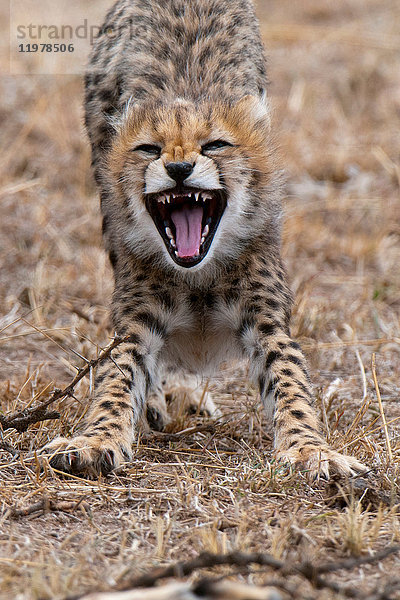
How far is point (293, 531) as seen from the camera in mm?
2477

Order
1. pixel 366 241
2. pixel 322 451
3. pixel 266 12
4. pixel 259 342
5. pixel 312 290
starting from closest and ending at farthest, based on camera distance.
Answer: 1. pixel 322 451
2. pixel 259 342
3. pixel 312 290
4. pixel 366 241
5. pixel 266 12

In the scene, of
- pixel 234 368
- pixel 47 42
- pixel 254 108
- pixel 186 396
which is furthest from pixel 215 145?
pixel 47 42

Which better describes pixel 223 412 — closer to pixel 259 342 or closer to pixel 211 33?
pixel 259 342

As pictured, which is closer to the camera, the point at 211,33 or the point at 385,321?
the point at 211,33

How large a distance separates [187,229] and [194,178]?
0.27 metres

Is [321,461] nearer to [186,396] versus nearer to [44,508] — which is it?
[44,508]

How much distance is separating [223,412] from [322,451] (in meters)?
1.03

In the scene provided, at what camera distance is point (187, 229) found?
3.44 metres

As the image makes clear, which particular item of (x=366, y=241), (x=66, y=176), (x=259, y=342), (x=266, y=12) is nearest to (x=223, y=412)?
(x=259, y=342)

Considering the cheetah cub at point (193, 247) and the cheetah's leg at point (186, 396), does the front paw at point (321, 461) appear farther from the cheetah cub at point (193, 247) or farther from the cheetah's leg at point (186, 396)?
the cheetah's leg at point (186, 396)

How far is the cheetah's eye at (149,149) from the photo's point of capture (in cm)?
338

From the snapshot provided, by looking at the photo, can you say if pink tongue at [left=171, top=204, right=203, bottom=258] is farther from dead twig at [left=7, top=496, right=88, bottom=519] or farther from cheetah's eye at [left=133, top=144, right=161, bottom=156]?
dead twig at [left=7, top=496, right=88, bottom=519]

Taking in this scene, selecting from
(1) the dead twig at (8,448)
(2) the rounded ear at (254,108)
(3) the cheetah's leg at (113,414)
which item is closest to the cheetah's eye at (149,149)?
(2) the rounded ear at (254,108)

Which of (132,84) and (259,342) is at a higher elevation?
(132,84)
